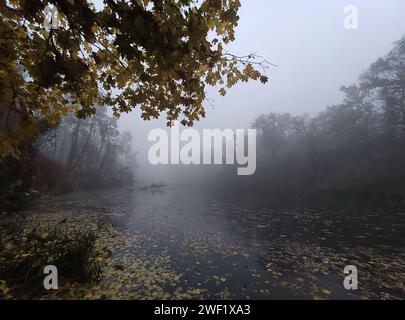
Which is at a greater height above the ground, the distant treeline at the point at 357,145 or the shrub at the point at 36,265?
the distant treeline at the point at 357,145

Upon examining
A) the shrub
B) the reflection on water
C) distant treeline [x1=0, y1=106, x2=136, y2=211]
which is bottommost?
the reflection on water

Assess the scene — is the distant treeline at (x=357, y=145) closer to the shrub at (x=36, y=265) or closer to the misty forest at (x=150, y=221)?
the misty forest at (x=150, y=221)

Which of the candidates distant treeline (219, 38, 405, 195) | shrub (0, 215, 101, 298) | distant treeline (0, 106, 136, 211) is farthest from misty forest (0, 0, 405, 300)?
distant treeline (219, 38, 405, 195)

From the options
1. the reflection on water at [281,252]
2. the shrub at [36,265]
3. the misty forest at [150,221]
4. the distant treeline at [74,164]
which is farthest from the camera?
the distant treeline at [74,164]

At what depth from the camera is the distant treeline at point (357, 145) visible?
36281 millimetres

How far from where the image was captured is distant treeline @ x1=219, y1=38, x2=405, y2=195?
36.3 m

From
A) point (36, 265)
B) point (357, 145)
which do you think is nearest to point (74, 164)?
point (36, 265)

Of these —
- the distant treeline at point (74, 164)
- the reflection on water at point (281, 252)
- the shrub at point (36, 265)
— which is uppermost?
the distant treeline at point (74, 164)

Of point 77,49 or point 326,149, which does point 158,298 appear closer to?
point 77,49

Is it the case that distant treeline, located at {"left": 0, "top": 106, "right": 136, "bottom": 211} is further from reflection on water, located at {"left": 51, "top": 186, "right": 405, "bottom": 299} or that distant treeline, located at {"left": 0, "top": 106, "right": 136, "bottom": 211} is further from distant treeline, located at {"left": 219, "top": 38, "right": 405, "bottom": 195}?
distant treeline, located at {"left": 219, "top": 38, "right": 405, "bottom": 195}

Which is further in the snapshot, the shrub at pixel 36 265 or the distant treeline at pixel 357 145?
the distant treeline at pixel 357 145

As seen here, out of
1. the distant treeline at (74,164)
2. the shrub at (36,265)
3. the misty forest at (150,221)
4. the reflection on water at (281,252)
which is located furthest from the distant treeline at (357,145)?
the shrub at (36,265)
